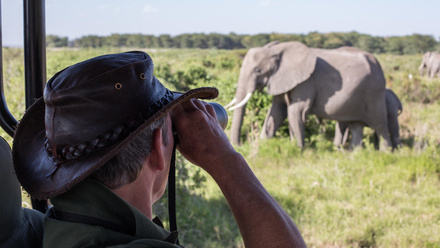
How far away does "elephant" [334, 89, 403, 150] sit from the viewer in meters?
5.27

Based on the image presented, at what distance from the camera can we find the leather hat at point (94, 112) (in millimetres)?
710

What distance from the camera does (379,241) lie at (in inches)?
104

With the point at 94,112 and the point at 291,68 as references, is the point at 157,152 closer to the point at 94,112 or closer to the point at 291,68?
the point at 94,112

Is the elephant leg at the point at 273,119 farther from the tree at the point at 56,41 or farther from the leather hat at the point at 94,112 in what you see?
the tree at the point at 56,41

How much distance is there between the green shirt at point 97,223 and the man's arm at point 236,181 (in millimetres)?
121

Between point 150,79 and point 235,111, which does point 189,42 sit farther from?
point 150,79

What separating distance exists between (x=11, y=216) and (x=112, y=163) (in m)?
0.25

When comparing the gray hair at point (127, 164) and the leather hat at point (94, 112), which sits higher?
the leather hat at point (94, 112)

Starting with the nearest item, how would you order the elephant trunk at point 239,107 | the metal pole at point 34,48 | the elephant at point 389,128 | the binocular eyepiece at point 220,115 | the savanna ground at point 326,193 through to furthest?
the binocular eyepiece at point 220,115
the metal pole at point 34,48
the savanna ground at point 326,193
the elephant trunk at point 239,107
the elephant at point 389,128

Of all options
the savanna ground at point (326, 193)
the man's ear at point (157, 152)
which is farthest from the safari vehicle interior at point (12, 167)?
the savanna ground at point (326, 193)

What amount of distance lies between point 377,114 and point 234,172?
458 cm

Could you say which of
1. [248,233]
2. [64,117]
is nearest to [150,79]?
[64,117]

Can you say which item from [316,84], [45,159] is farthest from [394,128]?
[45,159]

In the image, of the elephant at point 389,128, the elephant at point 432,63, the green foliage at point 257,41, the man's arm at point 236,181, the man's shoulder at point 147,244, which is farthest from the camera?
the green foliage at point 257,41
